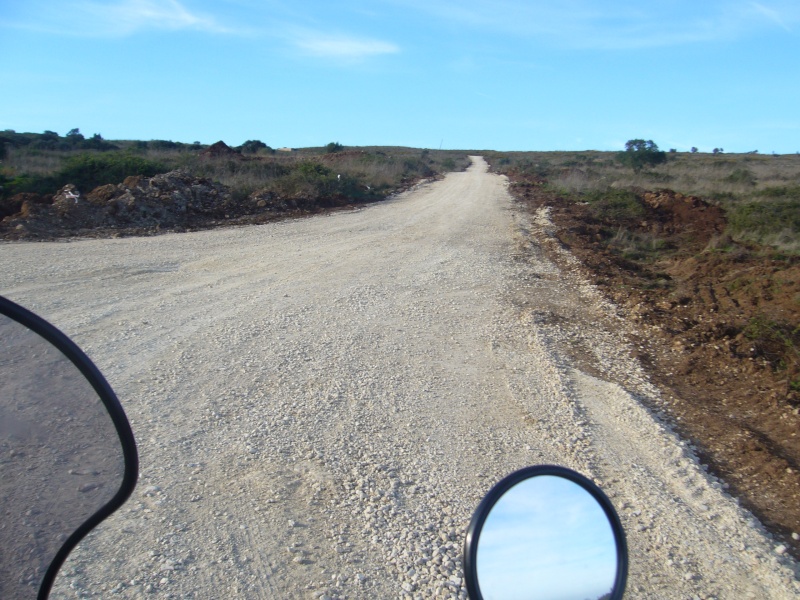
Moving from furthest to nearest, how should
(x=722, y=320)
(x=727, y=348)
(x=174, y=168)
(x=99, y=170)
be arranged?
(x=174, y=168), (x=99, y=170), (x=722, y=320), (x=727, y=348)

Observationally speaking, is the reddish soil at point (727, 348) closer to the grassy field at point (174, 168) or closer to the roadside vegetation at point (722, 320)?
the roadside vegetation at point (722, 320)

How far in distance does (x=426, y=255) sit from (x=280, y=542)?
30.3ft

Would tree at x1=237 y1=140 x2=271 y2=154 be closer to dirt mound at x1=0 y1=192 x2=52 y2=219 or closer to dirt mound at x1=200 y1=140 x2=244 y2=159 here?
dirt mound at x1=200 y1=140 x2=244 y2=159

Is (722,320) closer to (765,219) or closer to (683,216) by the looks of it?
(765,219)

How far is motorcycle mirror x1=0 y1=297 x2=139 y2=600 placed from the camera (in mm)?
1687

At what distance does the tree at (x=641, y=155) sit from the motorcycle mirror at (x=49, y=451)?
48.2 m

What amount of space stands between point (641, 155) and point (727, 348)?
145ft

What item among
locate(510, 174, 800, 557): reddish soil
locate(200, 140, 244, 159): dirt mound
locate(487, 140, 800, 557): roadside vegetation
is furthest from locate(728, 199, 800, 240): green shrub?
locate(200, 140, 244, 159): dirt mound

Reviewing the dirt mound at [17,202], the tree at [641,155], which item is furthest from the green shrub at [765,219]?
the tree at [641,155]

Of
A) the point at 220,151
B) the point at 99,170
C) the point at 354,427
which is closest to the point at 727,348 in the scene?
the point at 354,427

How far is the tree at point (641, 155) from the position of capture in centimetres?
4720

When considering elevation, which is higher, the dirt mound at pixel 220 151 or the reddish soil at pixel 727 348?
the dirt mound at pixel 220 151

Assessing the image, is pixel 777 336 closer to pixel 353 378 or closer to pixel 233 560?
pixel 353 378

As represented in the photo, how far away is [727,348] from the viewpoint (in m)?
7.08
